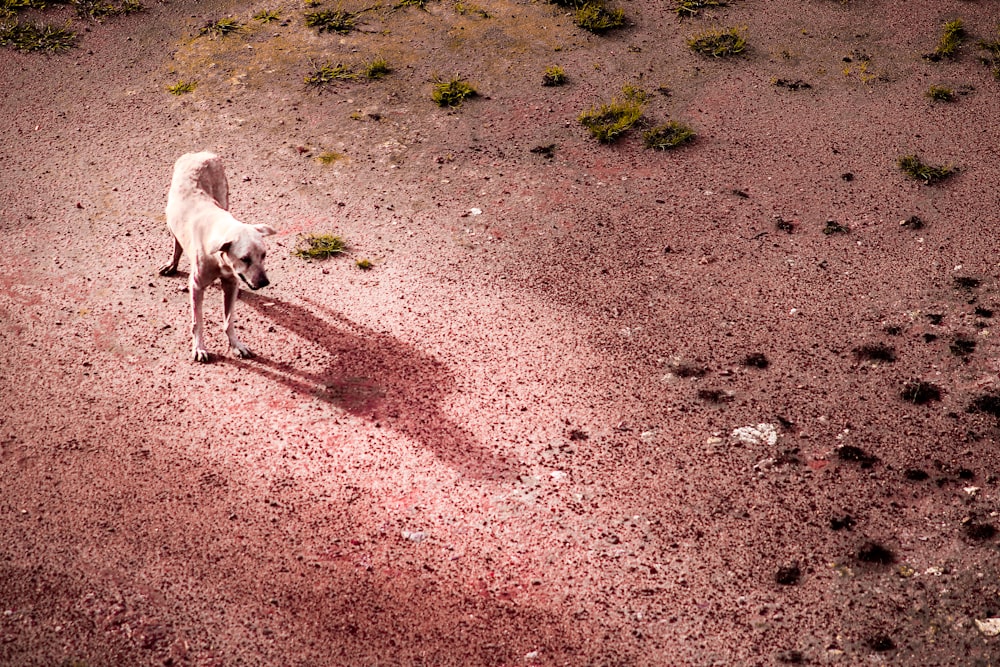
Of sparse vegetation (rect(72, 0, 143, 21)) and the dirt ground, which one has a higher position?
sparse vegetation (rect(72, 0, 143, 21))

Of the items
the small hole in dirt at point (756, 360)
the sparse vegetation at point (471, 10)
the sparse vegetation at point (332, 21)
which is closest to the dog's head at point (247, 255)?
the small hole in dirt at point (756, 360)

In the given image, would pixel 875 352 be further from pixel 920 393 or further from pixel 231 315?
pixel 231 315

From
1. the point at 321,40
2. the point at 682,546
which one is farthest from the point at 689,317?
the point at 321,40

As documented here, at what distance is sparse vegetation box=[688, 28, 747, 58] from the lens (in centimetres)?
1037

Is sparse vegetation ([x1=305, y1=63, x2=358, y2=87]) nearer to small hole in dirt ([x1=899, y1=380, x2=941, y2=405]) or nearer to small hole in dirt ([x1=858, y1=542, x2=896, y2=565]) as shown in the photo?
small hole in dirt ([x1=899, y1=380, x2=941, y2=405])

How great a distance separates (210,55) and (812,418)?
875 cm

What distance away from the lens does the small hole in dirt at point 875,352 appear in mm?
6199

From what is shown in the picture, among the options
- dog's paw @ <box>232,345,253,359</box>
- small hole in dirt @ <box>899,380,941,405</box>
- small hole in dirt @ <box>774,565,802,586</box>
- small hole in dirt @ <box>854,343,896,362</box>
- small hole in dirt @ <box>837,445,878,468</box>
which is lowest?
small hole in dirt @ <box>774,565,802,586</box>

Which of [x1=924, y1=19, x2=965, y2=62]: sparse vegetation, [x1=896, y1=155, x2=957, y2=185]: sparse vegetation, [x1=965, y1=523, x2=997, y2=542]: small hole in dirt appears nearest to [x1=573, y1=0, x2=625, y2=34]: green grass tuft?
[x1=924, y1=19, x2=965, y2=62]: sparse vegetation

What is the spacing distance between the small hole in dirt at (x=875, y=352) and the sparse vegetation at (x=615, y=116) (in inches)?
153

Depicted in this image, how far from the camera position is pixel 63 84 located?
33.0 feet

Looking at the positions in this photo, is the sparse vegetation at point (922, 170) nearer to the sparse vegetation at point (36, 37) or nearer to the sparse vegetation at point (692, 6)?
the sparse vegetation at point (692, 6)

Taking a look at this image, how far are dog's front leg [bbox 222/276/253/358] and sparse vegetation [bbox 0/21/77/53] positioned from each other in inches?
266

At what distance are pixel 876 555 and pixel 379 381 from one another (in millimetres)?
3589
